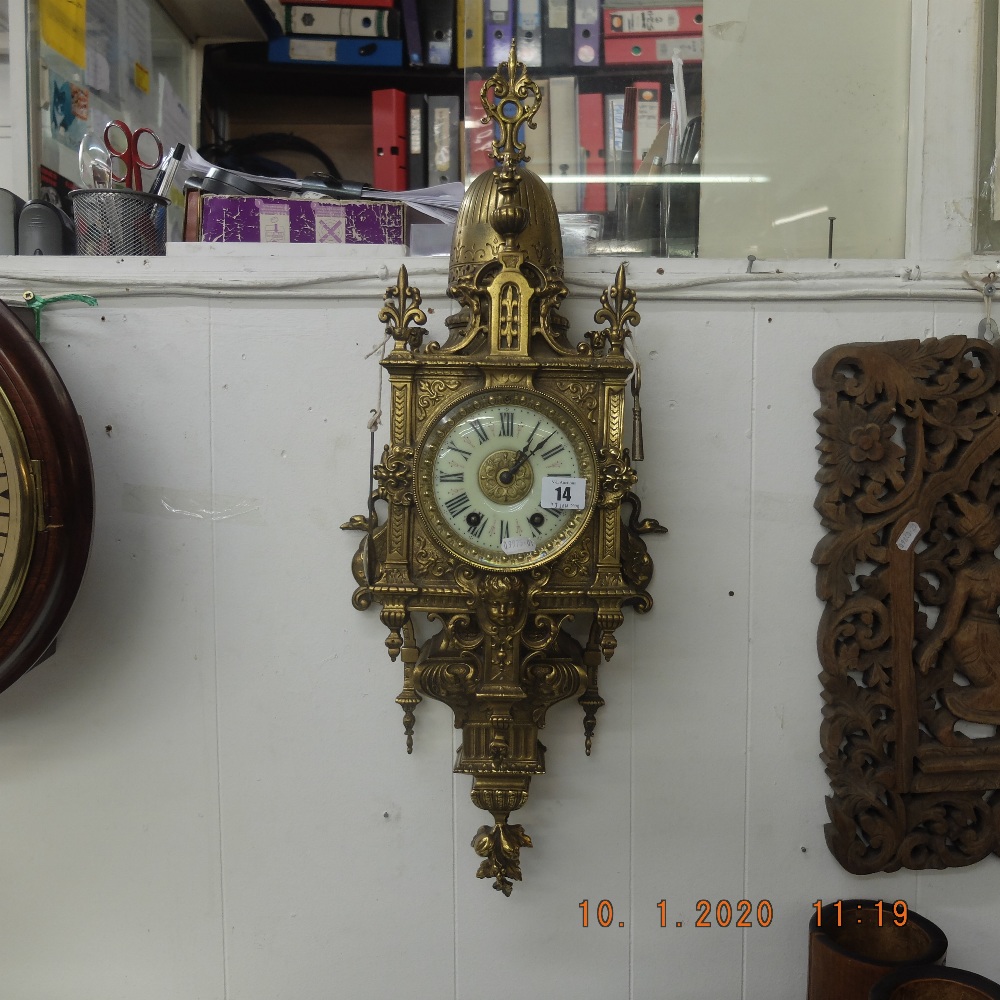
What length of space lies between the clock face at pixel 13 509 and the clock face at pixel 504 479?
44 centimetres

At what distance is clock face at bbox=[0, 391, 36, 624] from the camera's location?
943mm

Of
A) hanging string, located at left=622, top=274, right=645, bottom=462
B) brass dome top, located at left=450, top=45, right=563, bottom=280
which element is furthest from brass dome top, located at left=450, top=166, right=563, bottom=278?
hanging string, located at left=622, top=274, right=645, bottom=462

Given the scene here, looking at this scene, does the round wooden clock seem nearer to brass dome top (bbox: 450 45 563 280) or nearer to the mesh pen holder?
the mesh pen holder

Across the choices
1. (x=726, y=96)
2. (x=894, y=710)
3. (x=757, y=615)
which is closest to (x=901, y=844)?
(x=894, y=710)

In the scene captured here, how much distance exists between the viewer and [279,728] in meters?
1.10

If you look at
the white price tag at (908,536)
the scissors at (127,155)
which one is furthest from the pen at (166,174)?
the white price tag at (908,536)

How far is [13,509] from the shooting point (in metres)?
0.95

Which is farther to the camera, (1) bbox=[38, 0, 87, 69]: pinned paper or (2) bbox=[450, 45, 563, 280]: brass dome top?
(1) bbox=[38, 0, 87, 69]: pinned paper

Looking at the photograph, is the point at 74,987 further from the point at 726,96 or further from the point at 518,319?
the point at 726,96

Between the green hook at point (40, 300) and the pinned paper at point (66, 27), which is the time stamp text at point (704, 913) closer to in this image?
the green hook at point (40, 300)

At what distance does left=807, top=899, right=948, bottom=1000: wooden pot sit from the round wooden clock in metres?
1.01

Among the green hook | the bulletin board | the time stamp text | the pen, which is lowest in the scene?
the time stamp text

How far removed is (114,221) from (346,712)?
27.2 inches

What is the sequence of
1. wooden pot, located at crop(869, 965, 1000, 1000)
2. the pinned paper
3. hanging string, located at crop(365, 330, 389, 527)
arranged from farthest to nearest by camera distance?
the pinned paper → hanging string, located at crop(365, 330, 389, 527) → wooden pot, located at crop(869, 965, 1000, 1000)
